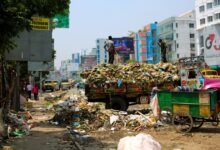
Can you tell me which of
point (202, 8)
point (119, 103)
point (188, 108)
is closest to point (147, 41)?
point (202, 8)

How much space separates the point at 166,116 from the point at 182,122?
109 centimetres

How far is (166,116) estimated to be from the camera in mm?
15641

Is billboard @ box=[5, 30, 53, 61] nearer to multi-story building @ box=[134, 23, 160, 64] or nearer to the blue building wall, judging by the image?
the blue building wall

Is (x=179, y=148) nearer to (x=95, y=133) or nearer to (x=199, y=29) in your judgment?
(x=95, y=133)

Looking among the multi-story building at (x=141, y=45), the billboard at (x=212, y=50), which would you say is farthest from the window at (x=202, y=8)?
the billboard at (x=212, y=50)

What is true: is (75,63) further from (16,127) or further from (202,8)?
(16,127)

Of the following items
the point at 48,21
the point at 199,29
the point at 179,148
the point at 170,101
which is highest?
the point at 199,29

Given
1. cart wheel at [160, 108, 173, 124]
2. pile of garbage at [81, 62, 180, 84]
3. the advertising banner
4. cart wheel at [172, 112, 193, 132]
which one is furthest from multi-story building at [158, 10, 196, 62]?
cart wheel at [172, 112, 193, 132]

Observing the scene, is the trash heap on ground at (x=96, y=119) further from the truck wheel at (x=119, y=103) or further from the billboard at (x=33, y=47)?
the billboard at (x=33, y=47)

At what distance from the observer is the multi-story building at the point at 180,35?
110 m

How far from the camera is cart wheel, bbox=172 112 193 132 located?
14382mm

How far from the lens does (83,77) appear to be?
66.3ft

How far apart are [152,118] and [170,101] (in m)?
1.71

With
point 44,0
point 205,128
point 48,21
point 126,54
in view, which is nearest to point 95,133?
point 205,128
